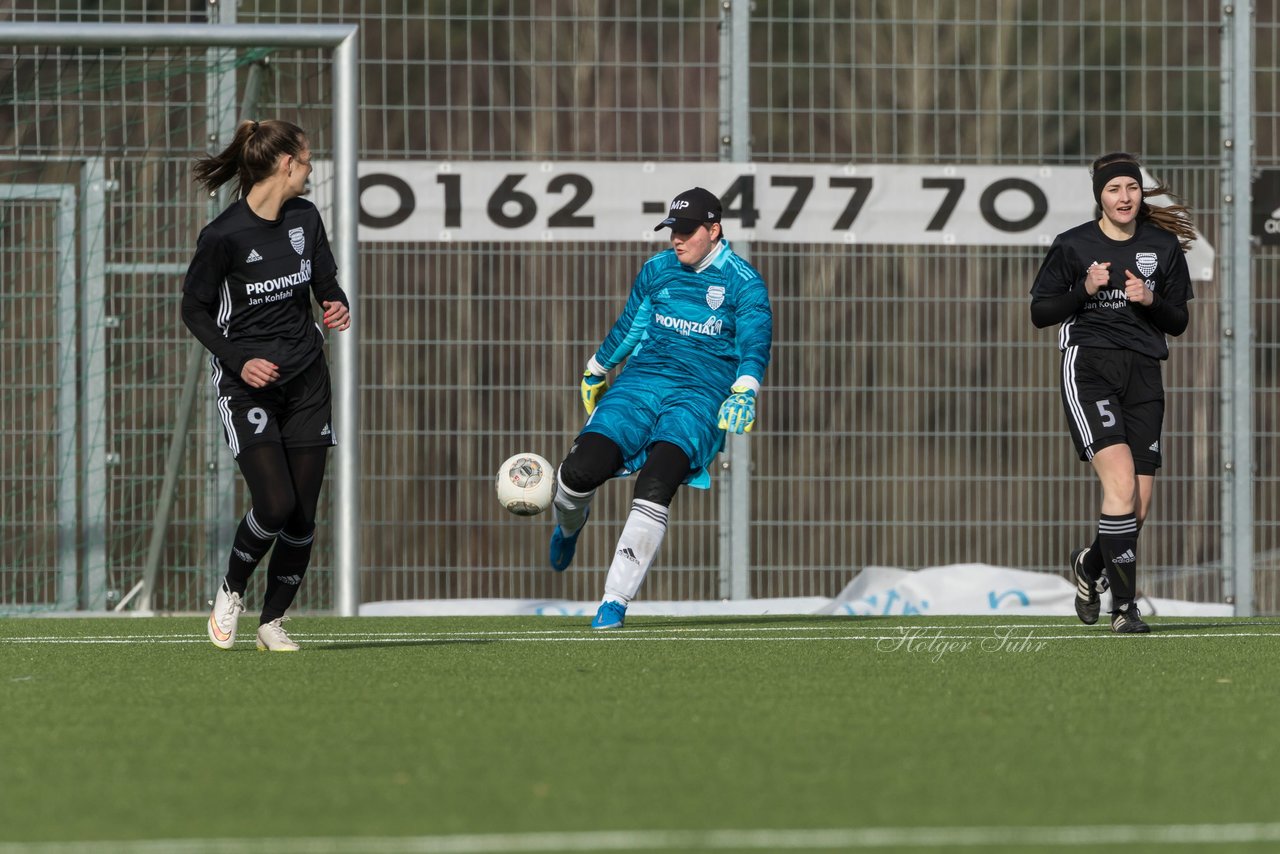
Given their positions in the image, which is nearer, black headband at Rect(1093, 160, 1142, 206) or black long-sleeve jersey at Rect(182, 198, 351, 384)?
black long-sleeve jersey at Rect(182, 198, 351, 384)

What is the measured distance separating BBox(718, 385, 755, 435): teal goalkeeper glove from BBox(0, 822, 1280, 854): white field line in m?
4.23

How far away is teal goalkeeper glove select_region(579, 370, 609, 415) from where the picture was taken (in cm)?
824

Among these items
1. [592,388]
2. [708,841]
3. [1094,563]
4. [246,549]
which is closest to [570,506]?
[592,388]

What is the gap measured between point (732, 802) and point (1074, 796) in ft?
2.02

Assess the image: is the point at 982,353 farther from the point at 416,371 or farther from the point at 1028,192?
the point at 416,371

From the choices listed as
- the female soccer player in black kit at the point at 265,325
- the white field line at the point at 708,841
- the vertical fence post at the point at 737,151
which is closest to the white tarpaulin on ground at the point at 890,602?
the vertical fence post at the point at 737,151

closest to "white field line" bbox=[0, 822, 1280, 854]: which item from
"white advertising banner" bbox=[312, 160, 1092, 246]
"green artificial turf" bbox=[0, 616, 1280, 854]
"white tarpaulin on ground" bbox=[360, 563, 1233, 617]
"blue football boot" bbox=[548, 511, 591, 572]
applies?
"green artificial turf" bbox=[0, 616, 1280, 854]

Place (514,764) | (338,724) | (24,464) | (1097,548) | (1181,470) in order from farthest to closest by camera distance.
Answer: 1. (1181,470)
2. (24,464)
3. (1097,548)
4. (338,724)
5. (514,764)

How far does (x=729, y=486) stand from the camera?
36.1 feet

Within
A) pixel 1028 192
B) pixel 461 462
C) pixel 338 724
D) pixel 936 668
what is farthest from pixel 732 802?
pixel 1028 192

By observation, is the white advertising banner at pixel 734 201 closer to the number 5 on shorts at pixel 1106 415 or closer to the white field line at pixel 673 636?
the white field line at pixel 673 636

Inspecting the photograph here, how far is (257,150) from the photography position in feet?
20.9

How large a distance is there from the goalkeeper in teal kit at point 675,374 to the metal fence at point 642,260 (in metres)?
2.91

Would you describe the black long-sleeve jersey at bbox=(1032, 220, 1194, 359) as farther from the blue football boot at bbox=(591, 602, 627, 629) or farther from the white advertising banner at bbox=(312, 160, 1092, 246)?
the white advertising banner at bbox=(312, 160, 1092, 246)
